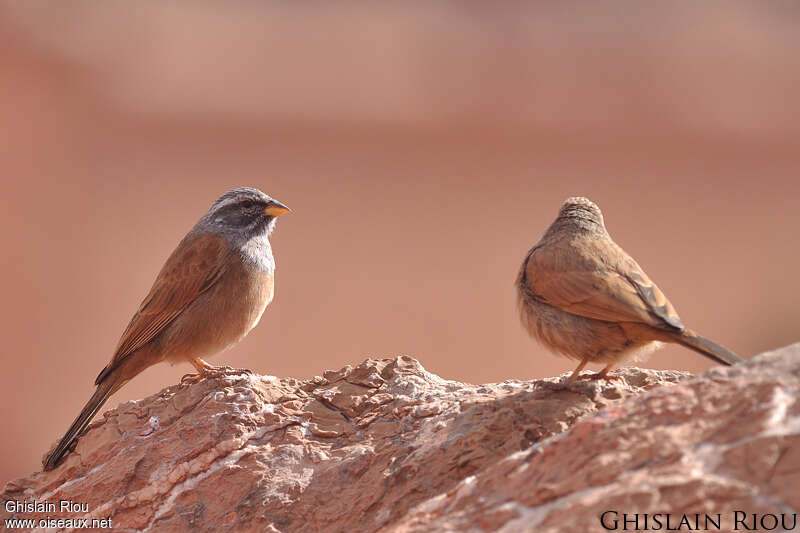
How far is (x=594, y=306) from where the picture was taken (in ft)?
12.8

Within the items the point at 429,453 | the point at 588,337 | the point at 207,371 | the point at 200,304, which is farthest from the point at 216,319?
the point at 588,337

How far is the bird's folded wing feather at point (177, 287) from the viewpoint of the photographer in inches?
191

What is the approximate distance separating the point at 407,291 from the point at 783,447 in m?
10.9

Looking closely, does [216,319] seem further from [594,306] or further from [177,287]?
[594,306]

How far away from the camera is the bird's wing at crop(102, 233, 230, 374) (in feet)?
15.9

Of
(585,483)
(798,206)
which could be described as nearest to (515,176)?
(798,206)

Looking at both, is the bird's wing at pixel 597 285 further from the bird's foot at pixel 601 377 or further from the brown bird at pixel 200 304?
the brown bird at pixel 200 304

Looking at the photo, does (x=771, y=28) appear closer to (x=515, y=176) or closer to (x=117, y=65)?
(x=515, y=176)

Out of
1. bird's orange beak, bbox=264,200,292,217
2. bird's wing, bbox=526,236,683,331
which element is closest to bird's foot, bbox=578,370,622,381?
bird's wing, bbox=526,236,683,331

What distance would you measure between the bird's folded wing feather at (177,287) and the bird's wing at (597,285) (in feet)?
6.37

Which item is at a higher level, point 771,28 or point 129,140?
point 771,28

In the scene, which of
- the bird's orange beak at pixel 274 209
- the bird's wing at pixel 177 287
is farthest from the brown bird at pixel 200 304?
the bird's orange beak at pixel 274 209

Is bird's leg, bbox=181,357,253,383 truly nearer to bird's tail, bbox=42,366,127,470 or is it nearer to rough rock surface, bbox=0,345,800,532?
rough rock surface, bbox=0,345,800,532

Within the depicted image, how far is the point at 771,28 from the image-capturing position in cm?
1697
